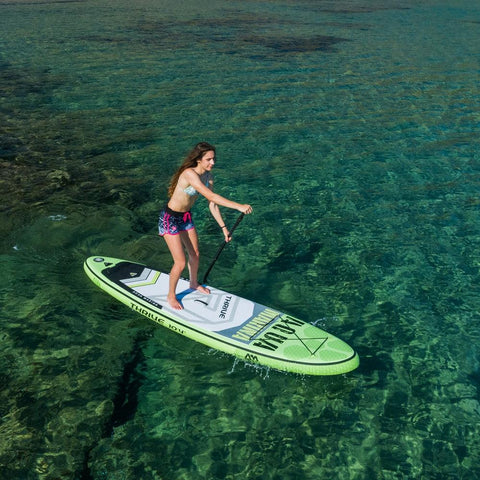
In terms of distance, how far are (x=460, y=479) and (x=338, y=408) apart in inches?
68.2

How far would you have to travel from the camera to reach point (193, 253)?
347 inches

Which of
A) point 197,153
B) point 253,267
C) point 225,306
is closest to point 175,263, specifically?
point 225,306

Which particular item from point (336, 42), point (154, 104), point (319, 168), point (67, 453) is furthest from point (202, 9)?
Result: point (67, 453)

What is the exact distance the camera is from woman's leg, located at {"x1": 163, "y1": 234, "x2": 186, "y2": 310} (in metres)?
8.20

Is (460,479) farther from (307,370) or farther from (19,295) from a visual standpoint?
(19,295)

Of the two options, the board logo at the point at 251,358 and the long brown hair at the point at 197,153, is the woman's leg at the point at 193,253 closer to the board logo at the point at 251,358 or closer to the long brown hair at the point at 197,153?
the long brown hair at the point at 197,153

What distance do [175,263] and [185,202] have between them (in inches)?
43.3

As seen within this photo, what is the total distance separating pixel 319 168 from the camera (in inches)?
623

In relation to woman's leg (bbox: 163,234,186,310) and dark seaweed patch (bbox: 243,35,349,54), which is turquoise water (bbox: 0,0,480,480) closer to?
woman's leg (bbox: 163,234,186,310)

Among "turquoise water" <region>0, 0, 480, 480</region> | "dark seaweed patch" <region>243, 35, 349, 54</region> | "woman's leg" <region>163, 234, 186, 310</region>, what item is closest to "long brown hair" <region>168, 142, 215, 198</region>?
"woman's leg" <region>163, 234, 186, 310</region>

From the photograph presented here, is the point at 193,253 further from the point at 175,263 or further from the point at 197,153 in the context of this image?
the point at 197,153

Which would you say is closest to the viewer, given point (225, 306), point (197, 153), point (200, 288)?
point (197, 153)

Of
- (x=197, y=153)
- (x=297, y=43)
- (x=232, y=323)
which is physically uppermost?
(x=197, y=153)

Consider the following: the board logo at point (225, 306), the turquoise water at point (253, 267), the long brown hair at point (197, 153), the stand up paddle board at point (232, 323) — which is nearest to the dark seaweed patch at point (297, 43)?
the turquoise water at point (253, 267)
